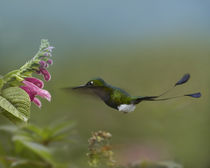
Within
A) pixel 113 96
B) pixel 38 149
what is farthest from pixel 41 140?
pixel 113 96

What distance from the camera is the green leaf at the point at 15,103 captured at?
8.3 inches

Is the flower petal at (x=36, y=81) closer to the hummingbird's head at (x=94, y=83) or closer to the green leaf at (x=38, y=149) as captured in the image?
the hummingbird's head at (x=94, y=83)

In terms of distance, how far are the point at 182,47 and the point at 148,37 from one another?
0.15 meters

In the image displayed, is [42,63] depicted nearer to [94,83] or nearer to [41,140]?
[94,83]

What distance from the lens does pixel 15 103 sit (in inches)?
8.6

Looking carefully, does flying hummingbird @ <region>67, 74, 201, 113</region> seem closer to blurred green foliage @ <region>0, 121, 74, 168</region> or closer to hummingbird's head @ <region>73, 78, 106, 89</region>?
hummingbird's head @ <region>73, 78, 106, 89</region>

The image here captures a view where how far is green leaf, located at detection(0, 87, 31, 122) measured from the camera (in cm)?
21

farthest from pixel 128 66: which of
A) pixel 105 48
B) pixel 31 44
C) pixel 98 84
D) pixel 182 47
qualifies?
pixel 98 84

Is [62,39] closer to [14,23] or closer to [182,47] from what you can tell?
[14,23]

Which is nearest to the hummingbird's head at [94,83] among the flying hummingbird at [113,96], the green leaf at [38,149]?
the flying hummingbird at [113,96]

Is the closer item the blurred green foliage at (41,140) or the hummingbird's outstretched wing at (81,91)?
the hummingbird's outstretched wing at (81,91)

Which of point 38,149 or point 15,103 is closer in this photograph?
point 15,103

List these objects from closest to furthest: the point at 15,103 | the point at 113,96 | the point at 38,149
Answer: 1. the point at 15,103
2. the point at 113,96
3. the point at 38,149

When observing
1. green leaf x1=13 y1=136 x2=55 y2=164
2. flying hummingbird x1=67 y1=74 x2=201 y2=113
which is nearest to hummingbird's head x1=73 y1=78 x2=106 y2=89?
flying hummingbird x1=67 y1=74 x2=201 y2=113
